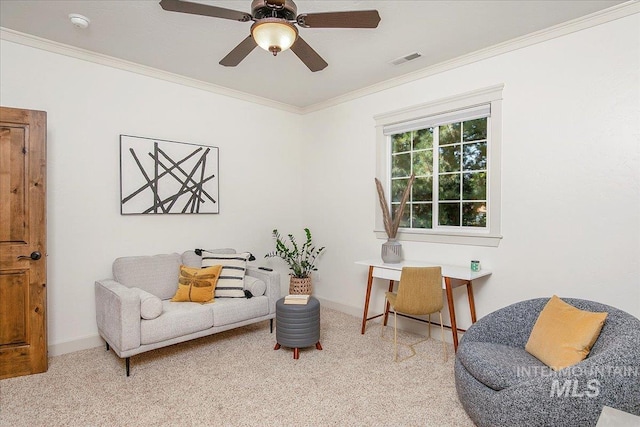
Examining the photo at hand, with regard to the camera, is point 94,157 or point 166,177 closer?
point 94,157

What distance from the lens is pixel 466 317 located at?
3373mm

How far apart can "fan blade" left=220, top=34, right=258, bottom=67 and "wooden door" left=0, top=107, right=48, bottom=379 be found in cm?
167

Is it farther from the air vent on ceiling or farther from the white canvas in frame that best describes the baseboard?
the air vent on ceiling

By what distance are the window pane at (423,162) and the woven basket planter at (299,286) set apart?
1939 mm

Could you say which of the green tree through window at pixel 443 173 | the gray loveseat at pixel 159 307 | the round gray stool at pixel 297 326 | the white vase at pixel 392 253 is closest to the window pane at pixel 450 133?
the green tree through window at pixel 443 173

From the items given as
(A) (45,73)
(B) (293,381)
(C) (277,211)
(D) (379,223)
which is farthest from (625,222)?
(A) (45,73)

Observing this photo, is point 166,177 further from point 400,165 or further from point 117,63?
point 400,165

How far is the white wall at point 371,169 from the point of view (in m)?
2.61

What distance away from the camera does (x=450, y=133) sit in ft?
11.8

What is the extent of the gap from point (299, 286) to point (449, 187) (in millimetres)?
2179

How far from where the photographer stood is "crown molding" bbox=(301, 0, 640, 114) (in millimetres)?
2545

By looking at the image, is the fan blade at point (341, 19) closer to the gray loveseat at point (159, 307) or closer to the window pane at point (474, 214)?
the window pane at point (474, 214)

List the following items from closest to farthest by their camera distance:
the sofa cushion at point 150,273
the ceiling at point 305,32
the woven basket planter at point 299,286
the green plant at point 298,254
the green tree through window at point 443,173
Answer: the ceiling at point 305,32 → the sofa cushion at point 150,273 → the green tree through window at point 443,173 → the woven basket planter at point 299,286 → the green plant at point 298,254

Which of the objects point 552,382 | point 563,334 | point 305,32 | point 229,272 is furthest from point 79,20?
point 563,334
